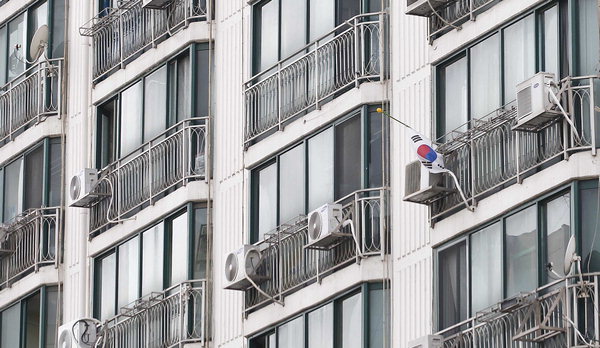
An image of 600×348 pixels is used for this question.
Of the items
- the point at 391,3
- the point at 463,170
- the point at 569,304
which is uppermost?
the point at 391,3

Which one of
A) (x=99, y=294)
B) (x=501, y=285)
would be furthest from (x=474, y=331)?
(x=99, y=294)

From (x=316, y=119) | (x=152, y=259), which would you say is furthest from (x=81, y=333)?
(x=316, y=119)

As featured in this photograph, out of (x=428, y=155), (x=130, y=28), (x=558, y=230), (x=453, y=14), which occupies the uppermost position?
(x=130, y=28)

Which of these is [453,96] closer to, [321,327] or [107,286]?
[321,327]

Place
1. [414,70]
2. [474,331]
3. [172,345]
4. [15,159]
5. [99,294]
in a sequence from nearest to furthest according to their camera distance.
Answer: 1. [474,331]
2. [414,70]
3. [172,345]
4. [99,294]
5. [15,159]

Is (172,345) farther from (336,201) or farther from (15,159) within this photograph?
(15,159)

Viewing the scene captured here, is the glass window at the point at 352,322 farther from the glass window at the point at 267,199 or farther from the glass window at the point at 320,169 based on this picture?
the glass window at the point at 267,199

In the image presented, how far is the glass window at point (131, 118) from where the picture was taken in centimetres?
4916

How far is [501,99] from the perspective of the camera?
39562 millimetres

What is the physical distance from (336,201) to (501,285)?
5.00 metres

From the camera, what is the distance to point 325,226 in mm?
42281

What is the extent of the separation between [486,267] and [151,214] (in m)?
10.2

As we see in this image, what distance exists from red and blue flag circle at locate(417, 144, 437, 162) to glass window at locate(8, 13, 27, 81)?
50.2 feet

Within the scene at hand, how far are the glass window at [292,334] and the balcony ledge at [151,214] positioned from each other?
3744 millimetres
